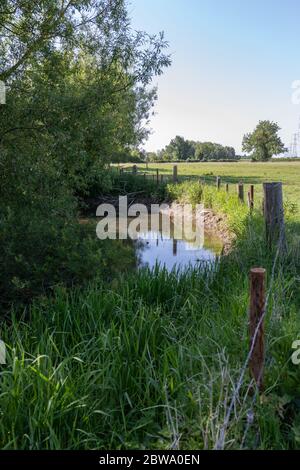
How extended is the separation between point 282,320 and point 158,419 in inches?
47.5

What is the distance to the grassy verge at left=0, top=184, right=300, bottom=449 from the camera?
2.13m

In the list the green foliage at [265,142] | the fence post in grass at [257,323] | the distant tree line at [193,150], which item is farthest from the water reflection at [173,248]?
the distant tree line at [193,150]

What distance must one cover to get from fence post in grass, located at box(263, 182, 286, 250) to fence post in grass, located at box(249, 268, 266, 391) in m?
2.77

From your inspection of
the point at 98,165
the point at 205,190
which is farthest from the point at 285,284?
the point at 205,190

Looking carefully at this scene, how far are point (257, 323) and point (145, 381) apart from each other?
0.82m

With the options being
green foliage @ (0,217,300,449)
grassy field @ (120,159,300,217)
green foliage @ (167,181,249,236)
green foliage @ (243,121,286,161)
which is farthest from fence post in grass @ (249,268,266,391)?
green foliage @ (243,121,286,161)

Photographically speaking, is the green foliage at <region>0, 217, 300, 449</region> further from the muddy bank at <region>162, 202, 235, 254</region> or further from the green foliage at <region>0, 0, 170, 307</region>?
the muddy bank at <region>162, 202, 235, 254</region>

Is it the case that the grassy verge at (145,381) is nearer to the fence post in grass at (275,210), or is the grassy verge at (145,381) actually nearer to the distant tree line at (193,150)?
the fence post in grass at (275,210)

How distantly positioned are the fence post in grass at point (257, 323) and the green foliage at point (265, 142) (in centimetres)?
7285

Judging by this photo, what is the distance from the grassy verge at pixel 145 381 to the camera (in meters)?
2.13

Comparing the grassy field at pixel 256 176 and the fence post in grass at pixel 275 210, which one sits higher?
the grassy field at pixel 256 176

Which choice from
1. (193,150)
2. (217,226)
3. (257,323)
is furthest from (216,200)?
(193,150)

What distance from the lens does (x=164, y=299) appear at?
439cm
